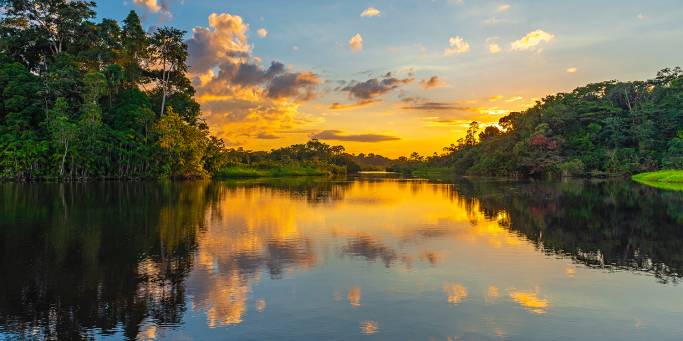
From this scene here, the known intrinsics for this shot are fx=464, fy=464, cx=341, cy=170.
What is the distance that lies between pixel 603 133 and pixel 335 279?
91538 mm

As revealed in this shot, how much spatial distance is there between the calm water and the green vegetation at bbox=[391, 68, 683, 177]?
6771 cm

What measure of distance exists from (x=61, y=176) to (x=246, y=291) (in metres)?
59.4

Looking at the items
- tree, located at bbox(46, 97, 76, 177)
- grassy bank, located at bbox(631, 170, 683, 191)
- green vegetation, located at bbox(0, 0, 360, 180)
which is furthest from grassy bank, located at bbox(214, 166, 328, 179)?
grassy bank, located at bbox(631, 170, 683, 191)

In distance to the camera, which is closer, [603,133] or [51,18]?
[51,18]

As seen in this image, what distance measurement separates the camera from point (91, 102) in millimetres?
61812

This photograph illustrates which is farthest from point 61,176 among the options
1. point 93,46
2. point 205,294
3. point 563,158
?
point 563,158

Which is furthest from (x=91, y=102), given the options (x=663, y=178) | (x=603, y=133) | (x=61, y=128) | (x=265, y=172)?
(x=603, y=133)

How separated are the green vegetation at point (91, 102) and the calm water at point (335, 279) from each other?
4087cm

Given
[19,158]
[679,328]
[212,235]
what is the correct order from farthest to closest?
[19,158]
[212,235]
[679,328]

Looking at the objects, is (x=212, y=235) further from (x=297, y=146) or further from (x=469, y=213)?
(x=297, y=146)

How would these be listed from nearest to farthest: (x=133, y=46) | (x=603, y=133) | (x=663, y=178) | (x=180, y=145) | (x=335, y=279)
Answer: (x=335, y=279)
(x=663, y=178)
(x=180, y=145)
(x=133, y=46)
(x=603, y=133)

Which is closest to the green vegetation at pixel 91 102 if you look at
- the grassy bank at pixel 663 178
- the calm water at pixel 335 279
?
the calm water at pixel 335 279

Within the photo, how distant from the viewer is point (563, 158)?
8825 cm

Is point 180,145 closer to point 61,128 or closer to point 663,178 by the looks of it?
point 61,128
